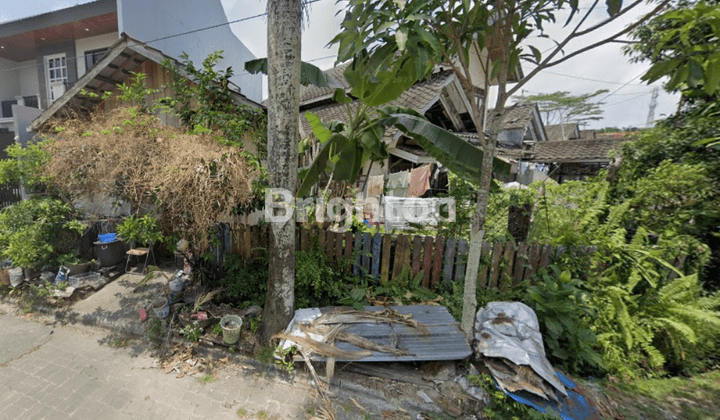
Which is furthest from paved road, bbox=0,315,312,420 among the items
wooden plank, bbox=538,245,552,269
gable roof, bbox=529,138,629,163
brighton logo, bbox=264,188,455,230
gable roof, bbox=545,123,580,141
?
gable roof, bbox=545,123,580,141

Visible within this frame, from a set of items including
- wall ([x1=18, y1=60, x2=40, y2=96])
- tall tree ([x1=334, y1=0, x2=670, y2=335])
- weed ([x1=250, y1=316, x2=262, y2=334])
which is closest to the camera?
tall tree ([x1=334, y1=0, x2=670, y2=335])

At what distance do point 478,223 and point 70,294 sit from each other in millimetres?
6952

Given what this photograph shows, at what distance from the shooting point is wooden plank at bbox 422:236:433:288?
468 centimetres

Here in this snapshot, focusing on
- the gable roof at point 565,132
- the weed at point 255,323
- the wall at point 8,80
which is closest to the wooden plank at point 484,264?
the weed at point 255,323

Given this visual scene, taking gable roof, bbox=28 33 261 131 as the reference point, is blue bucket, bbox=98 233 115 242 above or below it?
below

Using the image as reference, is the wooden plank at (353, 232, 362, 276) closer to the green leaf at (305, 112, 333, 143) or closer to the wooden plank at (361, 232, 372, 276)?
the wooden plank at (361, 232, 372, 276)

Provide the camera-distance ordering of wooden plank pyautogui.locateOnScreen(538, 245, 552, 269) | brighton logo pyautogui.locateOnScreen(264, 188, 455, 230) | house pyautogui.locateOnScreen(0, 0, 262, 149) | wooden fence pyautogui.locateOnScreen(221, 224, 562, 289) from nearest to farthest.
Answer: brighton logo pyautogui.locateOnScreen(264, 188, 455, 230), wooden plank pyautogui.locateOnScreen(538, 245, 552, 269), wooden fence pyautogui.locateOnScreen(221, 224, 562, 289), house pyautogui.locateOnScreen(0, 0, 262, 149)

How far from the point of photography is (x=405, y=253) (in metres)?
4.78

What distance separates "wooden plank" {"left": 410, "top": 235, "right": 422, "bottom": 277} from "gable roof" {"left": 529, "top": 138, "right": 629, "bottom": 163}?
14981 mm

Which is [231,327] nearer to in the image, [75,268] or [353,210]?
[353,210]

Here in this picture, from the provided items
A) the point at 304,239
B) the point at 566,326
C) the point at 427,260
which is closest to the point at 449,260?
the point at 427,260


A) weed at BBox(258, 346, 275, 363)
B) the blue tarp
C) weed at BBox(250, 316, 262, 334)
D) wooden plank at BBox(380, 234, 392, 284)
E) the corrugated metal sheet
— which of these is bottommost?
weed at BBox(258, 346, 275, 363)

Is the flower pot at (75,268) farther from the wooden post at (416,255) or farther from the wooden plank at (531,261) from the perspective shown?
the wooden plank at (531,261)

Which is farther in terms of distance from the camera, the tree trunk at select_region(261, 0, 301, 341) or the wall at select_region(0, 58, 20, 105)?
the wall at select_region(0, 58, 20, 105)
